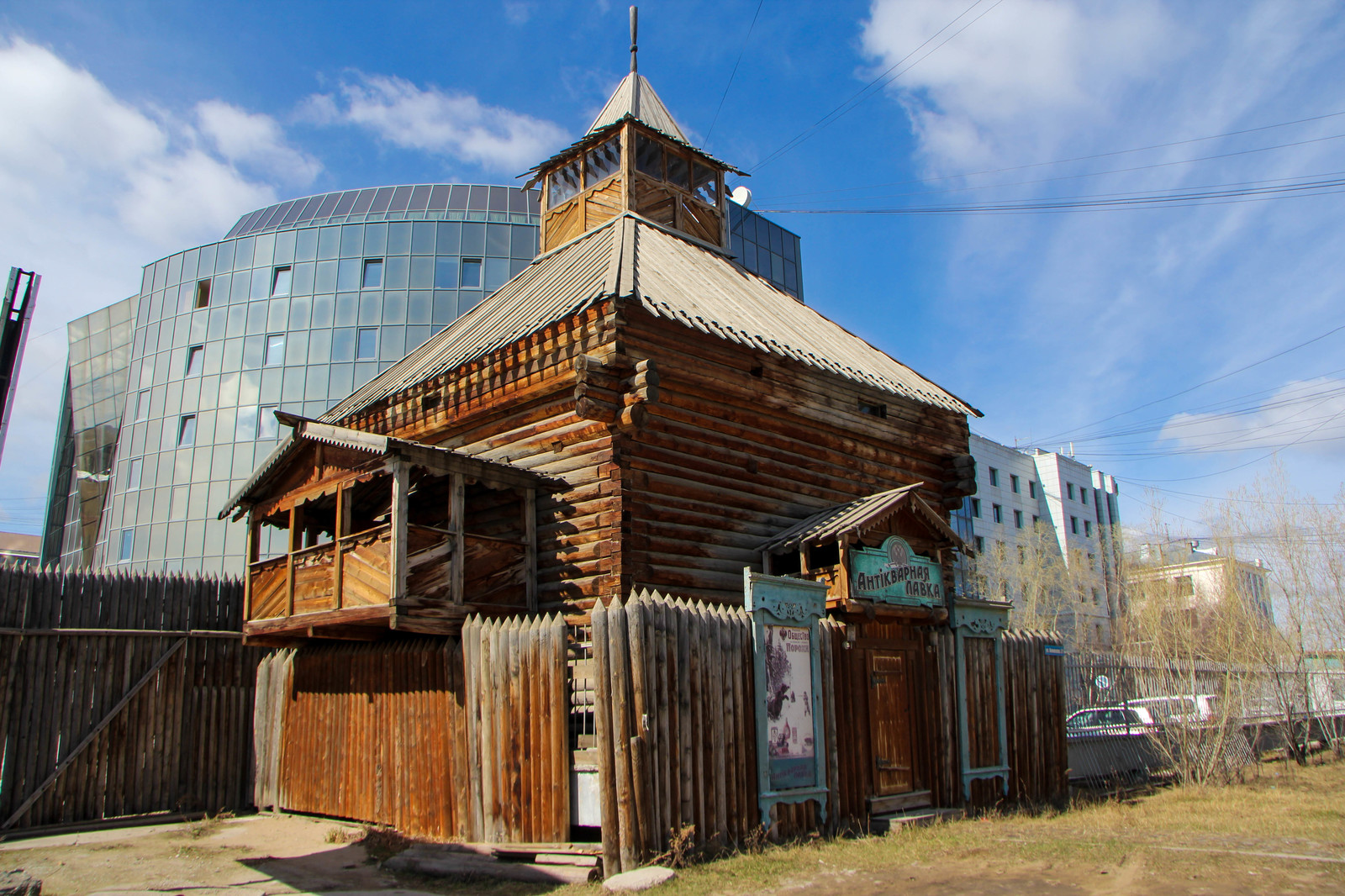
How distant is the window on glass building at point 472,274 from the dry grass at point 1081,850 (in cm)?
3272

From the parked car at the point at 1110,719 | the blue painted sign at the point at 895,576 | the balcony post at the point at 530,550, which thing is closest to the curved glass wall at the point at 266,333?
the balcony post at the point at 530,550

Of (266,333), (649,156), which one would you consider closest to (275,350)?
(266,333)

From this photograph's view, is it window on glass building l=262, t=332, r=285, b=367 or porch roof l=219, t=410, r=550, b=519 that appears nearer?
porch roof l=219, t=410, r=550, b=519

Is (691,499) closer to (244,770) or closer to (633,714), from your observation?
(633,714)

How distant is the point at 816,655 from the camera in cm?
1024

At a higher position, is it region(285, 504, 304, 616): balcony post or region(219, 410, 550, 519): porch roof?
region(219, 410, 550, 519): porch roof

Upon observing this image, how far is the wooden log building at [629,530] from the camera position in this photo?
30.6 ft

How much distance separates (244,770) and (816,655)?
933 cm

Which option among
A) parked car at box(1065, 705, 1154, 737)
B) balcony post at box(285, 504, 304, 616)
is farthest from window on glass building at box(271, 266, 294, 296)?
parked car at box(1065, 705, 1154, 737)

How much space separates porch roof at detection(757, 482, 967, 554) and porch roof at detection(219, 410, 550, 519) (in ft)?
11.6

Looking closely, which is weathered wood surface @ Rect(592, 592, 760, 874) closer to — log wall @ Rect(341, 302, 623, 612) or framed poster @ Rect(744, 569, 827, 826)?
framed poster @ Rect(744, 569, 827, 826)

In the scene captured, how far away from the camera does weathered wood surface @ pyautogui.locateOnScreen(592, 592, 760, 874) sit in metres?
8.28

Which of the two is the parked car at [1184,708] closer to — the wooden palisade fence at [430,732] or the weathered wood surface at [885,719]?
the weathered wood surface at [885,719]

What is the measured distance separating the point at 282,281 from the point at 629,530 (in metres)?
33.3
